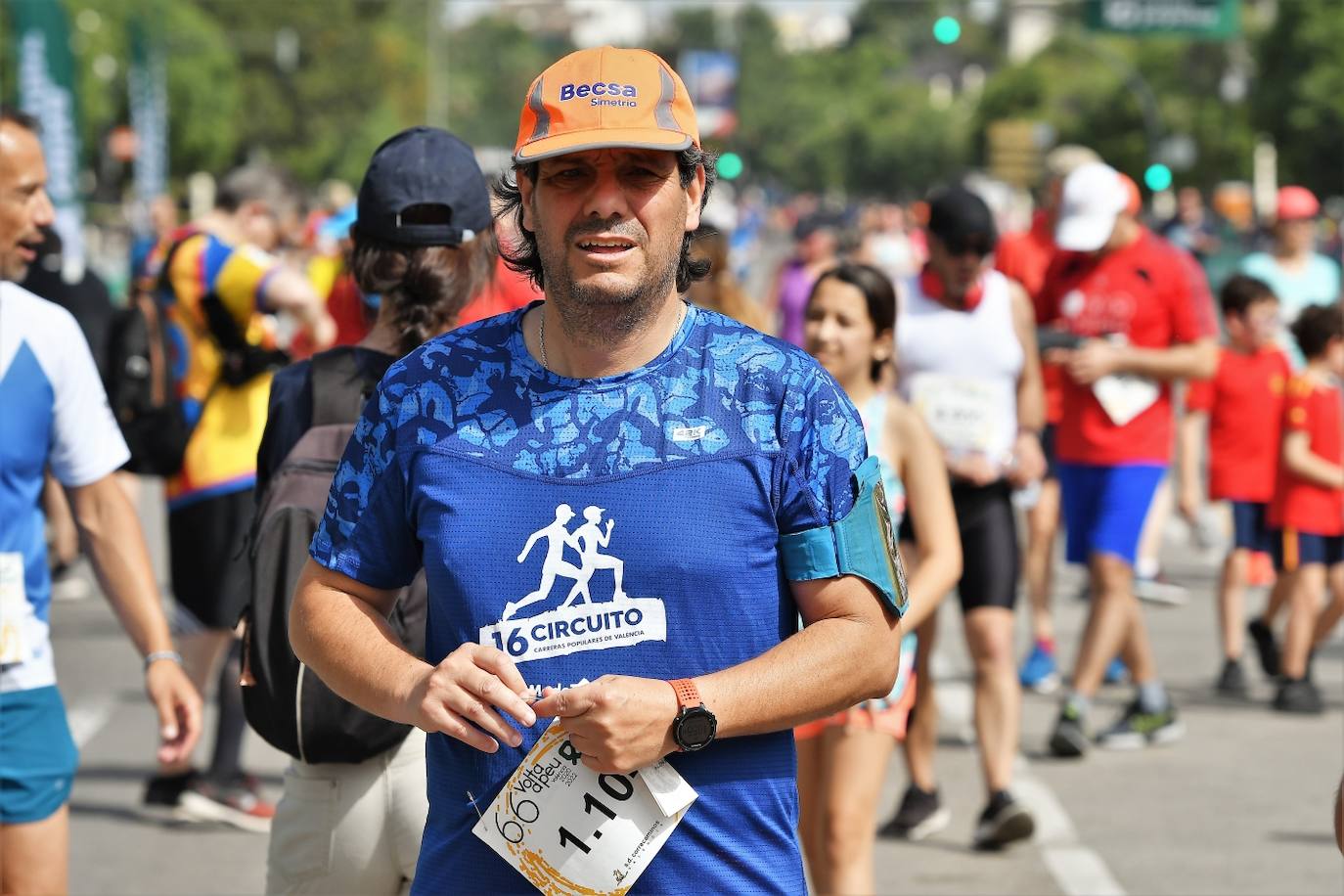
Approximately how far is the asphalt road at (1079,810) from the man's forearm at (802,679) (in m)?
3.96

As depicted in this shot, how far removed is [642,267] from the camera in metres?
3.16

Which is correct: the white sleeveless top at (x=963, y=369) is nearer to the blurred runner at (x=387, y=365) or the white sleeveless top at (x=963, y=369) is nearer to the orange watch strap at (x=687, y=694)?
the blurred runner at (x=387, y=365)

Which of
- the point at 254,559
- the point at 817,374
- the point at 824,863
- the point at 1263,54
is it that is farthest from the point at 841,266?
the point at 1263,54

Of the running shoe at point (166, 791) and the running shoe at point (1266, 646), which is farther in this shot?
the running shoe at point (1266, 646)

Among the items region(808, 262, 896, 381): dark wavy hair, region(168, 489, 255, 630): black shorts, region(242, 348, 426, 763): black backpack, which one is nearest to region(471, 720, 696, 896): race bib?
region(242, 348, 426, 763): black backpack

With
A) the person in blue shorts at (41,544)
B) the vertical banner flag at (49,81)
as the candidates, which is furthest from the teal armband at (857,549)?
the vertical banner flag at (49,81)

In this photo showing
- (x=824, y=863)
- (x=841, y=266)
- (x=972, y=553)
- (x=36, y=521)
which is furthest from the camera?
(x=972, y=553)

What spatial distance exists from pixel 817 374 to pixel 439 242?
1400 millimetres

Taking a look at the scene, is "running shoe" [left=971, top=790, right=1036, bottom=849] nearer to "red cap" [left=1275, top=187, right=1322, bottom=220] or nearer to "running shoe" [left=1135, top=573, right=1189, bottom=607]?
"red cap" [left=1275, top=187, right=1322, bottom=220]

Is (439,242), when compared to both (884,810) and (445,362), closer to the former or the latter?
(445,362)

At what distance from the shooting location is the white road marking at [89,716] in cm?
933

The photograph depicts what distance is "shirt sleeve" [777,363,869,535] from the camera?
3104 mm

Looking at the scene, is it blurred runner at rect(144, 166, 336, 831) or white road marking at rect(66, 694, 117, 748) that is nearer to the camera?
blurred runner at rect(144, 166, 336, 831)

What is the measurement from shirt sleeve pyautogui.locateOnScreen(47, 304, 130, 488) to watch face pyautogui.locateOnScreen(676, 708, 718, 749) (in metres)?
1.97
